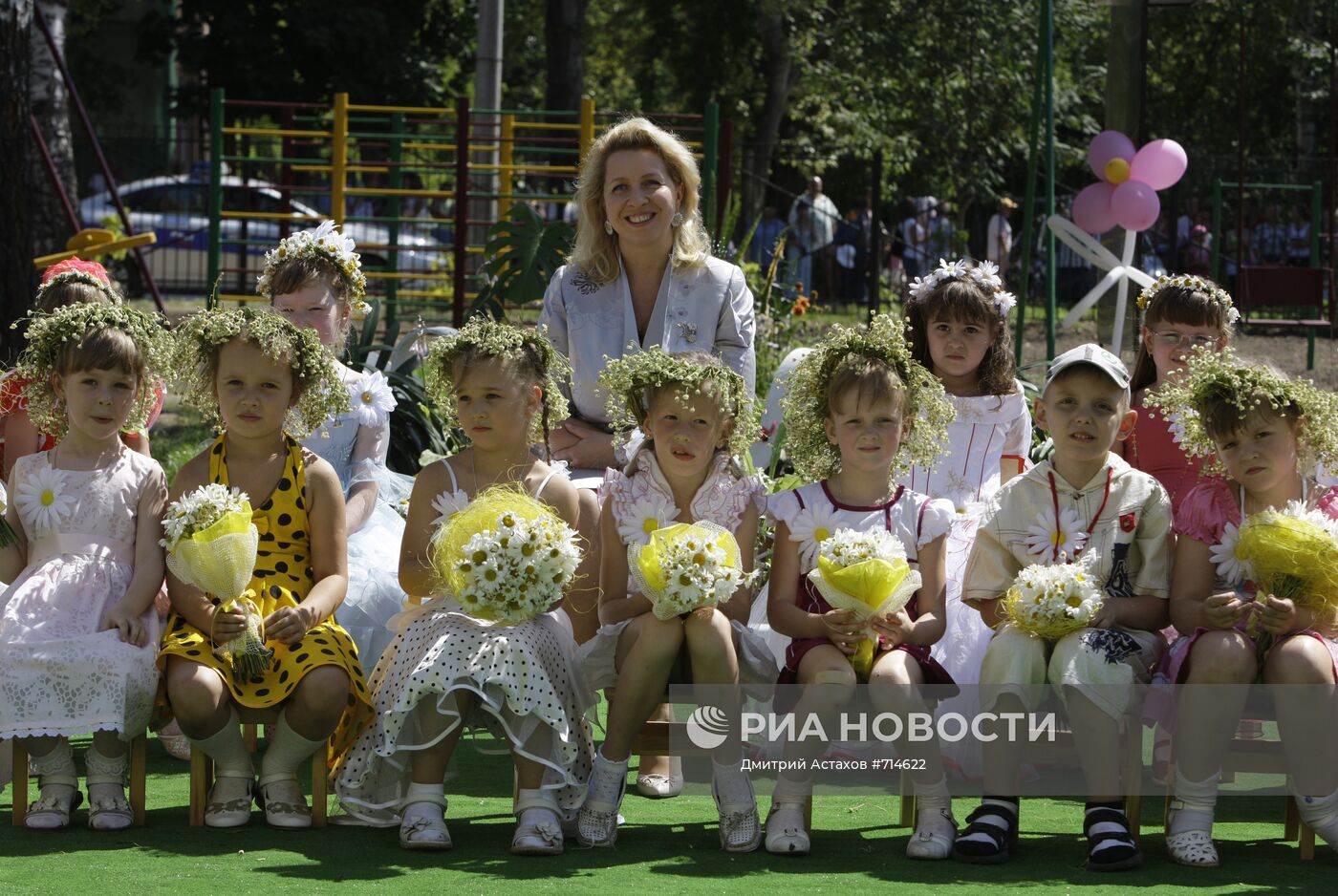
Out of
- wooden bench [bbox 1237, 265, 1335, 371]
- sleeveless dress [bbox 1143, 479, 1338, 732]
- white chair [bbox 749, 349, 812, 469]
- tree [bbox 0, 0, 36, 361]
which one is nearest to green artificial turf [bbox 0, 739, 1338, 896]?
sleeveless dress [bbox 1143, 479, 1338, 732]

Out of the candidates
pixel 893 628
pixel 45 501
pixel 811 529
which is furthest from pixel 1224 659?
pixel 45 501

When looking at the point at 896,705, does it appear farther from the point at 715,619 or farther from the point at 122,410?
the point at 122,410

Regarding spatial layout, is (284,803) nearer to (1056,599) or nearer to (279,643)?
(279,643)

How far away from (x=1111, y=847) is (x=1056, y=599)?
1.97 feet

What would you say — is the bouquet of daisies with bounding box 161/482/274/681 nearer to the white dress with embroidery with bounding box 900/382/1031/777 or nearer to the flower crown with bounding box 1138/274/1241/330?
the white dress with embroidery with bounding box 900/382/1031/777

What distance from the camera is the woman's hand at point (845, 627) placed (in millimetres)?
4008

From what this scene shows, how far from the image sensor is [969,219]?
26312 millimetres

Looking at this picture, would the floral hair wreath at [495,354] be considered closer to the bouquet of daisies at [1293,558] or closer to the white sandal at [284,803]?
the white sandal at [284,803]

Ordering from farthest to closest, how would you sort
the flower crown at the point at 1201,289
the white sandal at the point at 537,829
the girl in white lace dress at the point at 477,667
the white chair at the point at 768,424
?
the white chair at the point at 768,424 → the flower crown at the point at 1201,289 → the girl in white lace dress at the point at 477,667 → the white sandal at the point at 537,829

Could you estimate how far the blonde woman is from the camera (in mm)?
5184

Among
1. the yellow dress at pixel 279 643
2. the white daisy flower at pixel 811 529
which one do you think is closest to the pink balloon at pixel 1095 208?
the white daisy flower at pixel 811 529

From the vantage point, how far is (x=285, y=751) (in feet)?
13.5

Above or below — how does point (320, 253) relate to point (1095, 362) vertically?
above

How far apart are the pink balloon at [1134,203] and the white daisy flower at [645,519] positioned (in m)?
5.44
